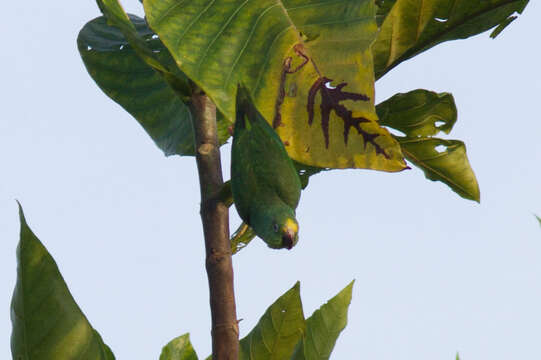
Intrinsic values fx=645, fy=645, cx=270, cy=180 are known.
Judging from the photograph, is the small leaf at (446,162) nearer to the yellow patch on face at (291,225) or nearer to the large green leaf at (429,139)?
the large green leaf at (429,139)

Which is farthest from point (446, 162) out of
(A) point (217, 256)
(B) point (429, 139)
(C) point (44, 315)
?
(C) point (44, 315)

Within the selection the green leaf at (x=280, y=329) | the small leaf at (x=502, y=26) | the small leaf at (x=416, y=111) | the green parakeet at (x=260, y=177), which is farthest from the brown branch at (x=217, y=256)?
the small leaf at (x=502, y=26)

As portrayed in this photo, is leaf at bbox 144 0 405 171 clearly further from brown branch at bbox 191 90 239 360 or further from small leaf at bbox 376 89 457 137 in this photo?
small leaf at bbox 376 89 457 137

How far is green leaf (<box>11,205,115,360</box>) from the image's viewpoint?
0.62 m

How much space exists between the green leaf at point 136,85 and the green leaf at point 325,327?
359 millimetres

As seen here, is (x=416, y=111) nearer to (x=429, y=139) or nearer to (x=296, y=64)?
(x=429, y=139)

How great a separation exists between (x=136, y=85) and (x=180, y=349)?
42 centimetres

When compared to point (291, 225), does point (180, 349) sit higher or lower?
lower

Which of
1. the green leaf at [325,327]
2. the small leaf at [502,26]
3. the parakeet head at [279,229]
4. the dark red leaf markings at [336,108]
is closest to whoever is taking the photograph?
the parakeet head at [279,229]

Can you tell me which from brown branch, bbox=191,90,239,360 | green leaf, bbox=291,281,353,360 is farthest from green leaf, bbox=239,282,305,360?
brown branch, bbox=191,90,239,360

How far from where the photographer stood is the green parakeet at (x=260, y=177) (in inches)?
23.2

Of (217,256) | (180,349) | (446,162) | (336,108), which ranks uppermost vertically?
(336,108)

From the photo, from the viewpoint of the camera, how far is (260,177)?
0.60 metres

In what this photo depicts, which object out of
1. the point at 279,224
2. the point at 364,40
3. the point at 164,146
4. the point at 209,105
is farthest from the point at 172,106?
the point at 279,224
